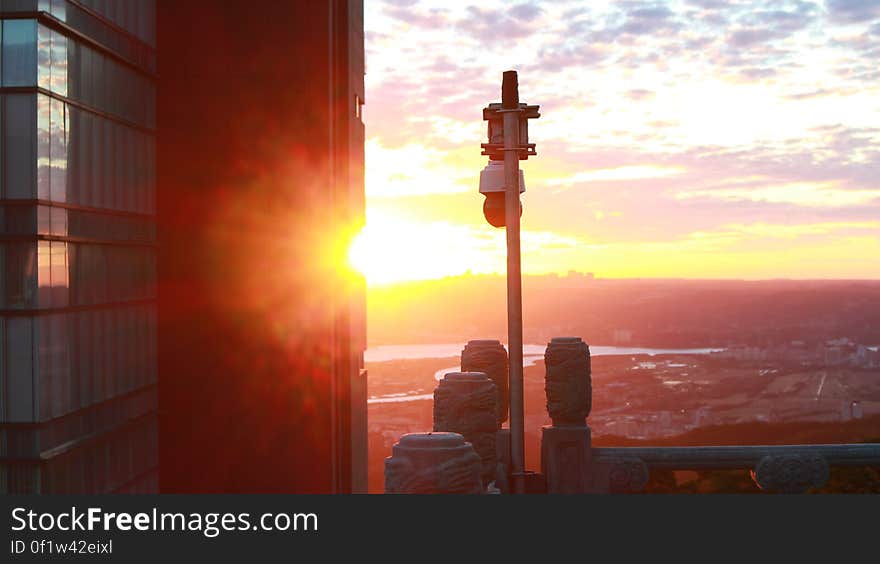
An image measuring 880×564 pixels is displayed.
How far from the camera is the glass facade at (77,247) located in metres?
15.5

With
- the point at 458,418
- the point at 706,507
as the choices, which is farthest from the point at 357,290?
the point at 706,507

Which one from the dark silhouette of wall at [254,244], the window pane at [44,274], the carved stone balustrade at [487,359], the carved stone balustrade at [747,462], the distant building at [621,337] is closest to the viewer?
the carved stone balustrade at [747,462]

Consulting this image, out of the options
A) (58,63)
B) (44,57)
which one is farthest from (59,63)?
(44,57)

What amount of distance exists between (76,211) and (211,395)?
5332mm

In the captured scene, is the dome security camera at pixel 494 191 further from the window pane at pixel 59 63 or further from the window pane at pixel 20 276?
the window pane at pixel 59 63

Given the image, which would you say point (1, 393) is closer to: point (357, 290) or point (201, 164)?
point (201, 164)

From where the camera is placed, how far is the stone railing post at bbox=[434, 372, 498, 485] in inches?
441

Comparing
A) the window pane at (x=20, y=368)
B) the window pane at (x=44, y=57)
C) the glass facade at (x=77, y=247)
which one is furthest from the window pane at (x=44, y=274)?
the window pane at (x=44, y=57)

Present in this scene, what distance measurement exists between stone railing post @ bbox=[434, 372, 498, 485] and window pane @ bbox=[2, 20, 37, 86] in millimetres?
9177

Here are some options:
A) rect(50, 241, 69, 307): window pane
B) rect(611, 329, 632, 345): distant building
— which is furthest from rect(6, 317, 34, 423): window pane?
rect(611, 329, 632, 345): distant building

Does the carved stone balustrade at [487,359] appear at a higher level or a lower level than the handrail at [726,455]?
higher

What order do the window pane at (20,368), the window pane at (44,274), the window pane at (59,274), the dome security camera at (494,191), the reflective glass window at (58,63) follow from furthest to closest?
the window pane at (59,274)
the reflective glass window at (58,63)
the window pane at (44,274)
the window pane at (20,368)
the dome security camera at (494,191)

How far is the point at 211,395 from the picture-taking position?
66.7 feet

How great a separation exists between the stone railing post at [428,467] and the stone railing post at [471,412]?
3542 millimetres
